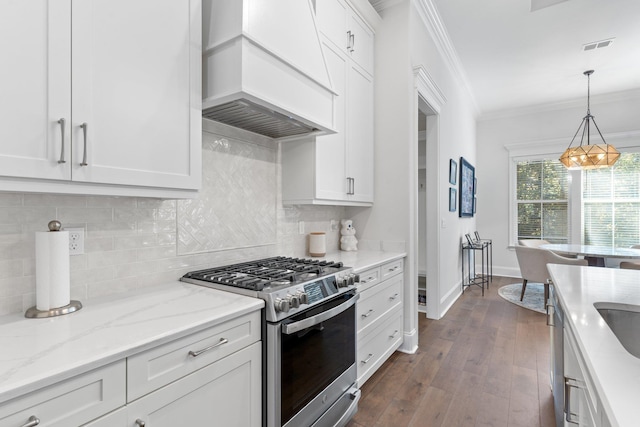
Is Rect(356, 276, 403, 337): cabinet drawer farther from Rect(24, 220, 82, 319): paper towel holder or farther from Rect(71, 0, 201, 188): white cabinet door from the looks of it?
Rect(24, 220, 82, 319): paper towel holder

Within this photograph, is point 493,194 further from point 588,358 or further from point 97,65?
point 97,65

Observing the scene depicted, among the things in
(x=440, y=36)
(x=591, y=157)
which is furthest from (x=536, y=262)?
(x=440, y=36)

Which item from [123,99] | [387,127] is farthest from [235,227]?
[387,127]

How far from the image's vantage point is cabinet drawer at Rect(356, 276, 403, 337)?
218 centimetres

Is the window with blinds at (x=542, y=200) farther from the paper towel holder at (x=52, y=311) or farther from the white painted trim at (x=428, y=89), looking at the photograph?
the paper towel holder at (x=52, y=311)

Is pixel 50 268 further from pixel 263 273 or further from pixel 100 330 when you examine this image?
pixel 263 273

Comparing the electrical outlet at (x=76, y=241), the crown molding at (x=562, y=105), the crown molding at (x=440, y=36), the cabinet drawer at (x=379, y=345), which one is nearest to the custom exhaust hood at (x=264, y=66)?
the electrical outlet at (x=76, y=241)

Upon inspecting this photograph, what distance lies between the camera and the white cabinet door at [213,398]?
1001 mm

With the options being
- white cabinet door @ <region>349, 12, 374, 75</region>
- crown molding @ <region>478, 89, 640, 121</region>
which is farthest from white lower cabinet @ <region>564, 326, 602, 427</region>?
crown molding @ <region>478, 89, 640, 121</region>

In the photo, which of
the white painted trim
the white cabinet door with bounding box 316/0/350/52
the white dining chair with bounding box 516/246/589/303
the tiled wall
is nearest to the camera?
the tiled wall

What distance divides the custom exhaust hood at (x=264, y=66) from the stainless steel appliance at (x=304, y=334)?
2.86 feet

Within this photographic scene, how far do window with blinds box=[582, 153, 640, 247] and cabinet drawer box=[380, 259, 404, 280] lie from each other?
4.72 meters

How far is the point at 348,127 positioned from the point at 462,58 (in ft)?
8.99

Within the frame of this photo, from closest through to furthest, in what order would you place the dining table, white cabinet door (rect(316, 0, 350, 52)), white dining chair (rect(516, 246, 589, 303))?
white cabinet door (rect(316, 0, 350, 52))
the dining table
white dining chair (rect(516, 246, 589, 303))
